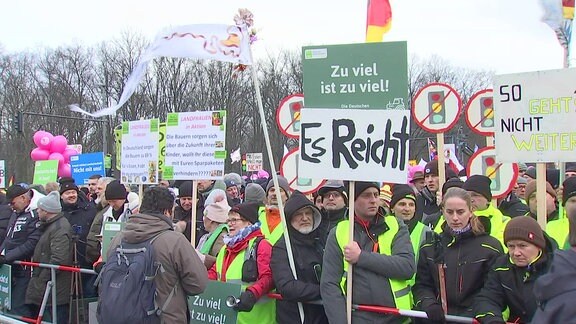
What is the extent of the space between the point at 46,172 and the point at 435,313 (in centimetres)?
1149

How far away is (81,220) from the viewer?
848 centimetres

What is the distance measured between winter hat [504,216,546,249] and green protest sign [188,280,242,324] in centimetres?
228

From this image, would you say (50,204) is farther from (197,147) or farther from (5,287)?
(197,147)

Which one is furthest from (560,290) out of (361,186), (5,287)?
(5,287)

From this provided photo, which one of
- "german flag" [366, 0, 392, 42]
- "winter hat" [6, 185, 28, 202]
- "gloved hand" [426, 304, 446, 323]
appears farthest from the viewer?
"winter hat" [6, 185, 28, 202]

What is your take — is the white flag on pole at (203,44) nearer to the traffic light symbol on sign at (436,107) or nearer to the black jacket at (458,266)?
the black jacket at (458,266)

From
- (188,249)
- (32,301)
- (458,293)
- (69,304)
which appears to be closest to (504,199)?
(458,293)

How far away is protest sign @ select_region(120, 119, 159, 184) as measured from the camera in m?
8.43

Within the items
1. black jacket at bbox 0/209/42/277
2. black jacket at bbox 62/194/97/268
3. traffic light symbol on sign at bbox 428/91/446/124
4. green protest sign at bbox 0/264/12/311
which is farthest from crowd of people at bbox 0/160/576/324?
green protest sign at bbox 0/264/12/311

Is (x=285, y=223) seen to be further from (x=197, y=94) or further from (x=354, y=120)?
(x=197, y=94)

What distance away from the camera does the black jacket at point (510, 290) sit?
13.0ft

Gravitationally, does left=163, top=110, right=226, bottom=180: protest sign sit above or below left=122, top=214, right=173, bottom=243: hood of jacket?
above

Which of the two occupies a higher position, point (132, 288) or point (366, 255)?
point (366, 255)

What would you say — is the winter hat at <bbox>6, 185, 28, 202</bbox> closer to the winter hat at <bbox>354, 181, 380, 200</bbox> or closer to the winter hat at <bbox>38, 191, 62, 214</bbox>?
the winter hat at <bbox>38, 191, 62, 214</bbox>
